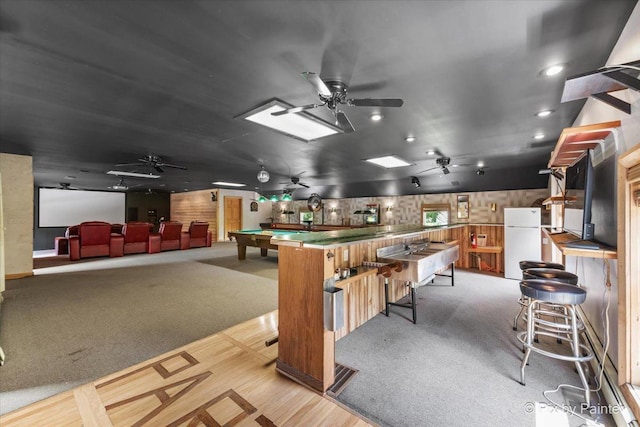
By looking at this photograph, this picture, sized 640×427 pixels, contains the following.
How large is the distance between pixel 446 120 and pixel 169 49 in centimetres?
346

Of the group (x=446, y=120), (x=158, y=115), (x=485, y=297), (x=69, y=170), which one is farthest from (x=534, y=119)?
(x=69, y=170)

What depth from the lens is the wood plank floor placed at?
1.82 m

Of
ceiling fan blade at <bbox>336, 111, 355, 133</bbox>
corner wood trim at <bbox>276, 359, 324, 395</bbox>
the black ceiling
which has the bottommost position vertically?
corner wood trim at <bbox>276, 359, 324, 395</bbox>

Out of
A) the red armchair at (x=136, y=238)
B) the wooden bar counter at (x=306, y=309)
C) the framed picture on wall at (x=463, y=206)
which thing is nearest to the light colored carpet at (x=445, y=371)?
the wooden bar counter at (x=306, y=309)

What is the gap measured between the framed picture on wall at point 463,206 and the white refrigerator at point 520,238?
7.35ft

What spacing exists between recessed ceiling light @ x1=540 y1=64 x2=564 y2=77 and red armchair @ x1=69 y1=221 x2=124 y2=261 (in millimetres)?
11122

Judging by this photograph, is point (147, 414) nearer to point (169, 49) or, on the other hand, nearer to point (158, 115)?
point (169, 49)

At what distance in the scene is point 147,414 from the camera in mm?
1869

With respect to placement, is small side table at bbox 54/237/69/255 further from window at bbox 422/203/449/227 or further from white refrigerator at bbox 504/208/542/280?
white refrigerator at bbox 504/208/542/280

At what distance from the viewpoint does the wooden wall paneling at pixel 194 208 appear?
1309 centimetres

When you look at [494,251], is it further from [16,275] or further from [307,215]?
[16,275]

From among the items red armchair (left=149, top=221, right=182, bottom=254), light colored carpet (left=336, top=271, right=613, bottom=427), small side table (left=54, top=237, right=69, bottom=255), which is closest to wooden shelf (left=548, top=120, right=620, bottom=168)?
light colored carpet (left=336, top=271, right=613, bottom=427)

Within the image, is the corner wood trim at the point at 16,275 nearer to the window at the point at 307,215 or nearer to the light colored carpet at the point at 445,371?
the light colored carpet at the point at 445,371

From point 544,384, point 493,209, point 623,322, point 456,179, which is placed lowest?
point 544,384
